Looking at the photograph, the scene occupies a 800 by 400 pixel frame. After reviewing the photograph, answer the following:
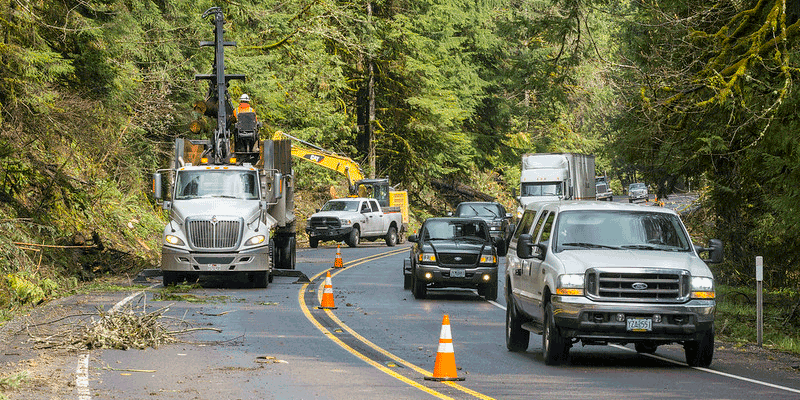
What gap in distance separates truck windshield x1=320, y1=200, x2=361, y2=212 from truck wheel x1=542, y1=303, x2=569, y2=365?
100ft

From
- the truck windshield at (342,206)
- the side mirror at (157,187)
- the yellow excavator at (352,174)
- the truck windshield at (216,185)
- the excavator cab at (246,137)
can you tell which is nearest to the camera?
the side mirror at (157,187)

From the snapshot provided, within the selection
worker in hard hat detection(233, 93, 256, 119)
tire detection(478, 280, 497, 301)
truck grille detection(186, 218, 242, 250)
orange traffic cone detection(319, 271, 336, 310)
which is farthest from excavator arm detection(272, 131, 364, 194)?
orange traffic cone detection(319, 271, 336, 310)

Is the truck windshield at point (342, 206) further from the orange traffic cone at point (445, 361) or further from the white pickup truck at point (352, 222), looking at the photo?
the orange traffic cone at point (445, 361)

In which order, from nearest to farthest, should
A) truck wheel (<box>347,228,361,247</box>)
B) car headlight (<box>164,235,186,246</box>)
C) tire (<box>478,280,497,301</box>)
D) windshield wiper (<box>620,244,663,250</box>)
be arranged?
windshield wiper (<box>620,244,663,250</box>) < tire (<box>478,280,497,301</box>) < car headlight (<box>164,235,186,246</box>) < truck wheel (<box>347,228,361,247</box>)

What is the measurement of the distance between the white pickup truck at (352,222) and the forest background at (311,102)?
442 cm

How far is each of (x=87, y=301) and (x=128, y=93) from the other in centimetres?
1090

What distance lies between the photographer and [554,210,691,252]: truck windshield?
13.5 meters

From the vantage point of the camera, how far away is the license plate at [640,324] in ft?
40.5

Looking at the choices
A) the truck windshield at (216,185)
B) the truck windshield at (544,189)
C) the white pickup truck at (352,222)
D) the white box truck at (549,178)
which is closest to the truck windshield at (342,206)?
the white pickup truck at (352,222)

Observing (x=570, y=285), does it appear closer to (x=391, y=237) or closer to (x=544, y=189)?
(x=391, y=237)

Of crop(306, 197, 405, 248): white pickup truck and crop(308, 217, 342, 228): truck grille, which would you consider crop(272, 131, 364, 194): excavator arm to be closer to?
crop(306, 197, 405, 248): white pickup truck

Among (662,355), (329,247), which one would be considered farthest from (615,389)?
(329,247)

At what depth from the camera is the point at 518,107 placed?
67.6 metres

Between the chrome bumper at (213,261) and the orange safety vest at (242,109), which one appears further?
the orange safety vest at (242,109)
